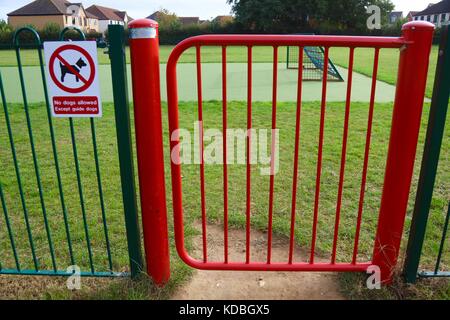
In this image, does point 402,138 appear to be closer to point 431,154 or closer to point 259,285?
point 431,154

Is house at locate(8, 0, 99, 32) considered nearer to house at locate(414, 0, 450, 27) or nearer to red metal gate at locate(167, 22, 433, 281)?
house at locate(414, 0, 450, 27)

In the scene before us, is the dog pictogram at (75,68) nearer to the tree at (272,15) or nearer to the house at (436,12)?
the tree at (272,15)

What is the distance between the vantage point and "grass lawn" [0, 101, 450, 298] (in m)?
2.89

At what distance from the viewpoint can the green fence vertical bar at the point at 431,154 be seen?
203 centimetres

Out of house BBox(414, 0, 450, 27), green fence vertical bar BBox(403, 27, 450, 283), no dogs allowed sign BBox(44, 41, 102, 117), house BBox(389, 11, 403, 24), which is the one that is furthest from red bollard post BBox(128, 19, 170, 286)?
house BBox(414, 0, 450, 27)

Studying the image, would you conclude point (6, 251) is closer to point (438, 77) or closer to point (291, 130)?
point (438, 77)

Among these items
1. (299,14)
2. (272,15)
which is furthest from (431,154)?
(299,14)

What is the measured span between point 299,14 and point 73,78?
46555 mm

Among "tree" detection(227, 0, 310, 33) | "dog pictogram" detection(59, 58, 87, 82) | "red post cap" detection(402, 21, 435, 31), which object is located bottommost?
"dog pictogram" detection(59, 58, 87, 82)

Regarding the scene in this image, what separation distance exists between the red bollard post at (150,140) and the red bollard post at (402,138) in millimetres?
1365

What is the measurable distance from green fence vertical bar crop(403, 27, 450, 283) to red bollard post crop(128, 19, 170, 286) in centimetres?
157

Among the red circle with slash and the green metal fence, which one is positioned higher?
the red circle with slash

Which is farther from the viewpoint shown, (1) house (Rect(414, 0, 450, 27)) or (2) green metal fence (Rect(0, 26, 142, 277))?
(1) house (Rect(414, 0, 450, 27))
